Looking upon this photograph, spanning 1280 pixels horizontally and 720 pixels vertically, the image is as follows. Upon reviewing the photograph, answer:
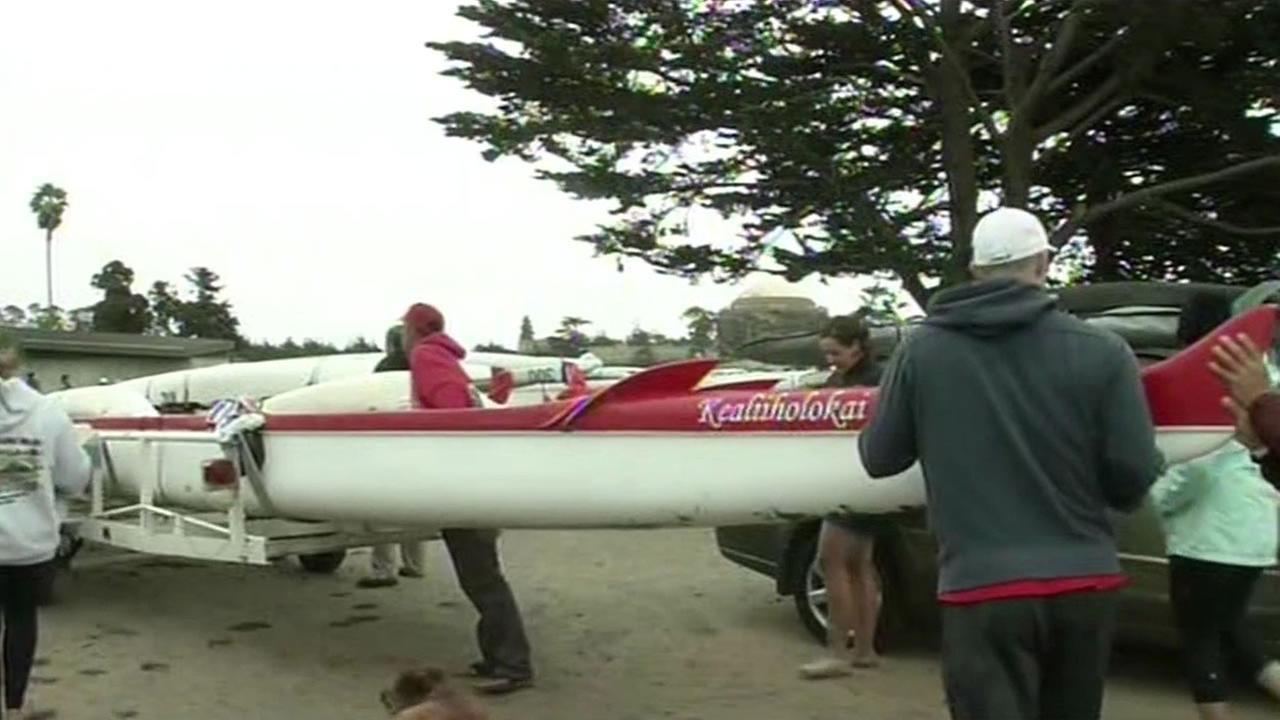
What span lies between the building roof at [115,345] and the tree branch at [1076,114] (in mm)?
19270

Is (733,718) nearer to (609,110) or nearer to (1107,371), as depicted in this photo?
(1107,371)

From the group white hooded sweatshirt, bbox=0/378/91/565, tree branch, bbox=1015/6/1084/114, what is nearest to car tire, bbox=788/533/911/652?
white hooded sweatshirt, bbox=0/378/91/565

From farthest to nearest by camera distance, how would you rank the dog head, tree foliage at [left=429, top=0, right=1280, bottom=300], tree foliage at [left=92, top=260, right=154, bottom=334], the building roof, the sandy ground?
tree foliage at [left=92, top=260, right=154, bottom=334], the building roof, tree foliage at [left=429, top=0, right=1280, bottom=300], the sandy ground, the dog head

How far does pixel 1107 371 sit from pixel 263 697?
4760 millimetres

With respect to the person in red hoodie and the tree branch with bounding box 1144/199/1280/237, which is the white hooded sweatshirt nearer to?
the person in red hoodie

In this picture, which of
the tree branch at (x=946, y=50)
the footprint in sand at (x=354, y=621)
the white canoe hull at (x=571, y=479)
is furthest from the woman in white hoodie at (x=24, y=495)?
the tree branch at (x=946, y=50)

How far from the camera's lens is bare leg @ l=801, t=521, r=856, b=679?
6953 mm

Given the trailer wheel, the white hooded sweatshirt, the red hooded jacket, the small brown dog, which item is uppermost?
the red hooded jacket

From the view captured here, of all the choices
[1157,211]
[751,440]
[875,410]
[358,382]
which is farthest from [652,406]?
[1157,211]

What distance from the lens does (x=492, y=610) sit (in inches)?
271

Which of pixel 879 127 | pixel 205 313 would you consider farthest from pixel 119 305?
pixel 879 127

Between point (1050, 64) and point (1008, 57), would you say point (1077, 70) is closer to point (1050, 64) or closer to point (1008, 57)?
point (1050, 64)

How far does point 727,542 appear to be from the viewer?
862 centimetres

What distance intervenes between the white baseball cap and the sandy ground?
335cm
